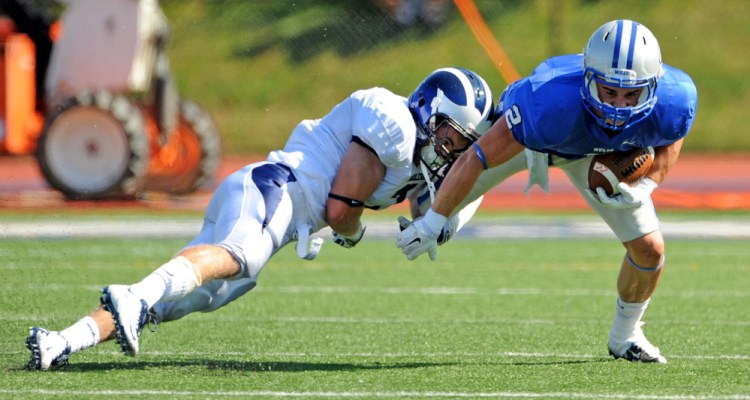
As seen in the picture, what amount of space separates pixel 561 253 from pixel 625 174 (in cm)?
422

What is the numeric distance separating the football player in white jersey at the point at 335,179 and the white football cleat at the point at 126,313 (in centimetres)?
21

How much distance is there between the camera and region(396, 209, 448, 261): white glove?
4445 millimetres

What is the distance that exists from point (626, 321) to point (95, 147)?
750 cm

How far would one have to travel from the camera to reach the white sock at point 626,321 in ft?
15.2

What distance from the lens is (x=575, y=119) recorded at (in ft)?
13.8

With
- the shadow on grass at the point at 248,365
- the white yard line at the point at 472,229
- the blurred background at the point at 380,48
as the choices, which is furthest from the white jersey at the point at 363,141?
the blurred background at the point at 380,48

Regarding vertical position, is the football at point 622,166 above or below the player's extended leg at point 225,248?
below

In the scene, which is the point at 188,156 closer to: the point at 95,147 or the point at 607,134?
the point at 95,147

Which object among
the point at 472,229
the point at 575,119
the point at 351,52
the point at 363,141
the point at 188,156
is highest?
the point at 363,141

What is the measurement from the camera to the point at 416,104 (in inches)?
183

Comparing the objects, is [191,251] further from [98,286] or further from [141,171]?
[141,171]

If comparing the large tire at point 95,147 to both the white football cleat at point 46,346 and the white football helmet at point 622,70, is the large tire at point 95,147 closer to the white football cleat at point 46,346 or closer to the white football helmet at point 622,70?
the white football cleat at point 46,346

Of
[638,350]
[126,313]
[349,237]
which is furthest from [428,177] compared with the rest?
[126,313]

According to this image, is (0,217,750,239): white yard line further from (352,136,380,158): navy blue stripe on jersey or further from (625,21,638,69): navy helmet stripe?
(625,21,638,69): navy helmet stripe
